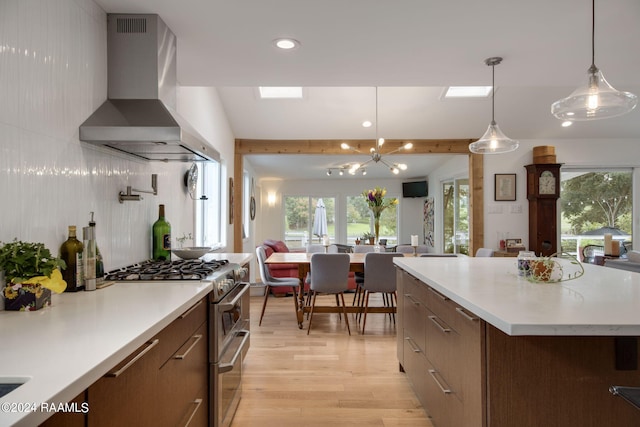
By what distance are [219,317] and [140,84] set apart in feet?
4.31

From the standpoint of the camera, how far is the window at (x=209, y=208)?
13.5 ft

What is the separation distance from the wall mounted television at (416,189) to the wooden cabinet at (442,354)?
21.6 feet

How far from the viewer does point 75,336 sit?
3.23 feet

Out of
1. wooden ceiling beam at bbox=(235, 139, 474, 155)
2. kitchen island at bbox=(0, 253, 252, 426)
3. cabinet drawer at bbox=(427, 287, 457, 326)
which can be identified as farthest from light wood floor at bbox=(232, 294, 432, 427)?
wooden ceiling beam at bbox=(235, 139, 474, 155)

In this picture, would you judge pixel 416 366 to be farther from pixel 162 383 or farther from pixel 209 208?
pixel 209 208

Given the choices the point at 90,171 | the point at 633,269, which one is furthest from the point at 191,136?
the point at 633,269

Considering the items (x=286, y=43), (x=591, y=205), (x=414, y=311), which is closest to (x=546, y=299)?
(x=414, y=311)

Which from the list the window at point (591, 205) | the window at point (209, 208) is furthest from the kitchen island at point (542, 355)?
the window at point (591, 205)

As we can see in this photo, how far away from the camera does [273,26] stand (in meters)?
2.21

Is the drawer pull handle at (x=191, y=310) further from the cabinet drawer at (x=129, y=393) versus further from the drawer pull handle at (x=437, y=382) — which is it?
the drawer pull handle at (x=437, y=382)

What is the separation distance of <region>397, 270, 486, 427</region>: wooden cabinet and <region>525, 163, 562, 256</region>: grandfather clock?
386 centimetres

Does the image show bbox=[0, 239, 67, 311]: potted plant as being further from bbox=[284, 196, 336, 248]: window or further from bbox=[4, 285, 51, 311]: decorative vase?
bbox=[284, 196, 336, 248]: window

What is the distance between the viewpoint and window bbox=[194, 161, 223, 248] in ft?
13.5

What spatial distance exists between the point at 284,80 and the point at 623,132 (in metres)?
5.23
